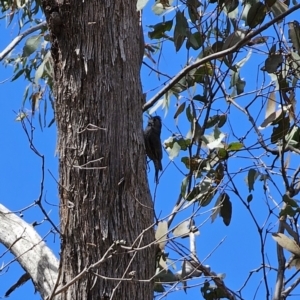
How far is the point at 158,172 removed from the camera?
195 centimetres

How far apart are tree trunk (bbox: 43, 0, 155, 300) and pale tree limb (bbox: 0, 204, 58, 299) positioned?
0.21 metres

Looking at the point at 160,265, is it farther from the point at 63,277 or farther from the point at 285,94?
the point at 285,94

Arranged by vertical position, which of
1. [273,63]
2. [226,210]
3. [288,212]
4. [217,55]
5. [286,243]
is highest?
[273,63]

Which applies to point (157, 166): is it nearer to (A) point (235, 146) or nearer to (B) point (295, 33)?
(A) point (235, 146)

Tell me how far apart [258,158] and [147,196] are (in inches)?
28.6

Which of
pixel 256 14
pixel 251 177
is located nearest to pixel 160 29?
pixel 256 14

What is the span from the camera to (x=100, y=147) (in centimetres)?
158

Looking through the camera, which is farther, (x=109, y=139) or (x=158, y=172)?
(x=158, y=172)

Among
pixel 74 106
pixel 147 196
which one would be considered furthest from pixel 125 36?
pixel 147 196

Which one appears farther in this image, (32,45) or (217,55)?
(32,45)

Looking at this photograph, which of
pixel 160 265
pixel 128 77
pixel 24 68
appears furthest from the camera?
pixel 24 68

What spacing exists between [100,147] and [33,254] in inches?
16.3

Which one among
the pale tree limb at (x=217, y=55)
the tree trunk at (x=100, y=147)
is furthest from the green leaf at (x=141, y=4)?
the pale tree limb at (x=217, y=55)

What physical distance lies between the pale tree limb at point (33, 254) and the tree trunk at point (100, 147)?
207mm
